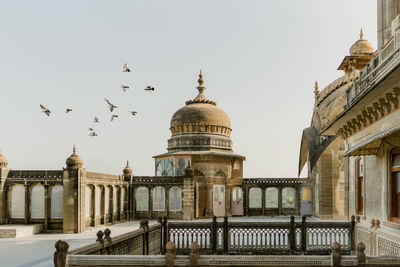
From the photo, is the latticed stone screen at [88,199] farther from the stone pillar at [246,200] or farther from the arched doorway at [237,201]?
the stone pillar at [246,200]

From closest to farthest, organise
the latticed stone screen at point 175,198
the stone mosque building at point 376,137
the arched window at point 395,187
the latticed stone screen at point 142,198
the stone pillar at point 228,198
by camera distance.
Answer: the stone mosque building at point 376,137 < the arched window at point 395,187 < the latticed stone screen at point 175,198 < the latticed stone screen at point 142,198 < the stone pillar at point 228,198

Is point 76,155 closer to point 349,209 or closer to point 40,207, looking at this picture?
point 40,207

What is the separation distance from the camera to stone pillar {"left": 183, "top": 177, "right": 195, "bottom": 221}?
27625mm

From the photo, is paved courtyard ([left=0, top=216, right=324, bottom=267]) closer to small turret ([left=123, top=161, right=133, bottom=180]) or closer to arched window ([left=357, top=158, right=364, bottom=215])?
small turret ([left=123, top=161, right=133, bottom=180])

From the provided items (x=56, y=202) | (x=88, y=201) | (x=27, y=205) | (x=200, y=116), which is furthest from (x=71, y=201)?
(x=200, y=116)

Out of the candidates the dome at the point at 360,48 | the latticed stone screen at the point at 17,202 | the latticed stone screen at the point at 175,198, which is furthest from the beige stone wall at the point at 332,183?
the latticed stone screen at the point at 17,202

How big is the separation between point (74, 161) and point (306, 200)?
61.6ft

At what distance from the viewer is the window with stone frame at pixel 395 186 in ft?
31.3

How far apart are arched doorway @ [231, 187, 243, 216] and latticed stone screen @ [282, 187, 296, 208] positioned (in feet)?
11.1

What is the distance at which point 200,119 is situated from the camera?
3491 centimetres

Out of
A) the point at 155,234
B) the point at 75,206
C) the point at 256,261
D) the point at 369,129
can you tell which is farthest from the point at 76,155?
the point at 256,261

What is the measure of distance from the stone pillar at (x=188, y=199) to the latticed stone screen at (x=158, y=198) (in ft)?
5.83

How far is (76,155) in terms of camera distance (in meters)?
21.7

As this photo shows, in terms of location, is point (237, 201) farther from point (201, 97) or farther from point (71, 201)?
point (71, 201)
